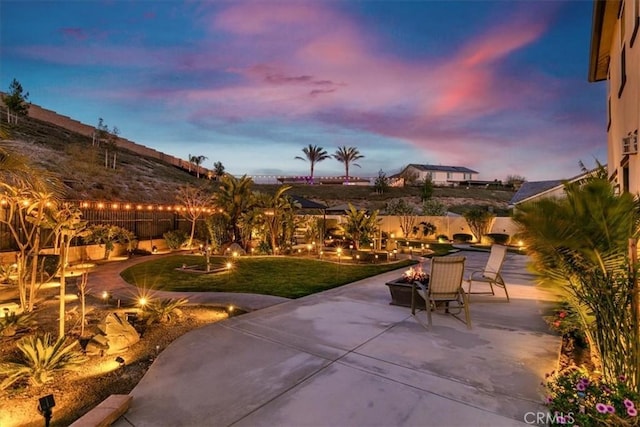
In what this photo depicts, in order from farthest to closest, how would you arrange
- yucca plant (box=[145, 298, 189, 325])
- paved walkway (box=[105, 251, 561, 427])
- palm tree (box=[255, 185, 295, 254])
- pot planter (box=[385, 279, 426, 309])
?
palm tree (box=[255, 185, 295, 254]), pot planter (box=[385, 279, 426, 309]), yucca plant (box=[145, 298, 189, 325]), paved walkway (box=[105, 251, 561, 427])

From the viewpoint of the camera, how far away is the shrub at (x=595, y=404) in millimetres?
2119

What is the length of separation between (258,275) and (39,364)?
641 cm

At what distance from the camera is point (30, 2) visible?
10.7 metres

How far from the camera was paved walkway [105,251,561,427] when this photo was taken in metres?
2.74


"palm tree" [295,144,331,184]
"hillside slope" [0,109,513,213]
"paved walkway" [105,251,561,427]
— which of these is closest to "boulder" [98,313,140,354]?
"paved walkway" [105,251,561,427]

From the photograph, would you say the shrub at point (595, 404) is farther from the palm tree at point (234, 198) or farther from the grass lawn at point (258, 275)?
the palm tree at point (234, 198)

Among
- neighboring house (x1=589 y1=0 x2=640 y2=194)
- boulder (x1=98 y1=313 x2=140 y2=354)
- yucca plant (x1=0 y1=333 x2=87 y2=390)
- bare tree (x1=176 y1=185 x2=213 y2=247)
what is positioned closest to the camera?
yucca plant (x1=0 y1=333 x2=87 y2=390)

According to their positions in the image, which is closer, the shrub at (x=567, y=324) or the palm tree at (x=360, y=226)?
the shrub at (x=567, y=324)

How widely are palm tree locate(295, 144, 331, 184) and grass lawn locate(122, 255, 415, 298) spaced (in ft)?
156

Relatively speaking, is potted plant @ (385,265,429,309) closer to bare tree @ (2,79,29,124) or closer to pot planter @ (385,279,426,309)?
pot planter @ (385,279,426,309)

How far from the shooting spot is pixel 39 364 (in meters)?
3.32

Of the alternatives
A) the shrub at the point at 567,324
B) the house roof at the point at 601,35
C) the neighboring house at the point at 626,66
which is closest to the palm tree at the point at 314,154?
the house roof at the point at 601,35

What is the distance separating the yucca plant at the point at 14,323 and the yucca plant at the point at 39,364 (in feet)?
3.43

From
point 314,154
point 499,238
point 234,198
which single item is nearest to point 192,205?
point 234,198
